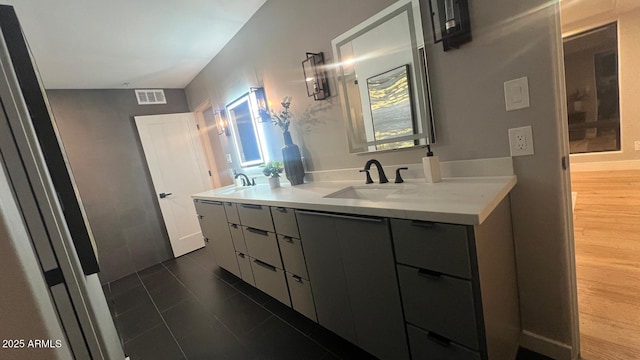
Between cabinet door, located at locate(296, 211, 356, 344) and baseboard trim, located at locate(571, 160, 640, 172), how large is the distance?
5093 mm

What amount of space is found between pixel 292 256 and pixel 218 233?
126 cm

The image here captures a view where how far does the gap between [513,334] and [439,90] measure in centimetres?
128

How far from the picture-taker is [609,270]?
1.78m

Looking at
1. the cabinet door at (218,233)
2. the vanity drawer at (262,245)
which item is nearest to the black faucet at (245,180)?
the cabinet door at (218,233)

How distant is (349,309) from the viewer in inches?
54.7

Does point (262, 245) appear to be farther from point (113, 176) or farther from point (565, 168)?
point (113, 176)

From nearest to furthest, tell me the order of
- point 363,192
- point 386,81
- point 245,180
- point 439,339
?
point 439,339 → point 386,81 → point 363,192 → point 245,180

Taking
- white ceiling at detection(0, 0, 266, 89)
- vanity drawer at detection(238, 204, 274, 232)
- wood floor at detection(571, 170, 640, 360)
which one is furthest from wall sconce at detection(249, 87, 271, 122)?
wood floor at detection(571, 170, 640, 360)

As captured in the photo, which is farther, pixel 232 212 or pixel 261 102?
pixel 261 102

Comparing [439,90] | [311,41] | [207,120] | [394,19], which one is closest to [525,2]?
[439,90]

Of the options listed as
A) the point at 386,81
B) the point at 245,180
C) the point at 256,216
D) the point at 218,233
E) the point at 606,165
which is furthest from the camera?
the point at 606,165

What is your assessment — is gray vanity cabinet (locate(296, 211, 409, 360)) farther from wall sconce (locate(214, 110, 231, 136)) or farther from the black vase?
wall sconce (locate(214, 110, 231, 136))

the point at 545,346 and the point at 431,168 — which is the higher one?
the point at 431,168

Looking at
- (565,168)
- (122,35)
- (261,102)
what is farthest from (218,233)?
(565,168)
